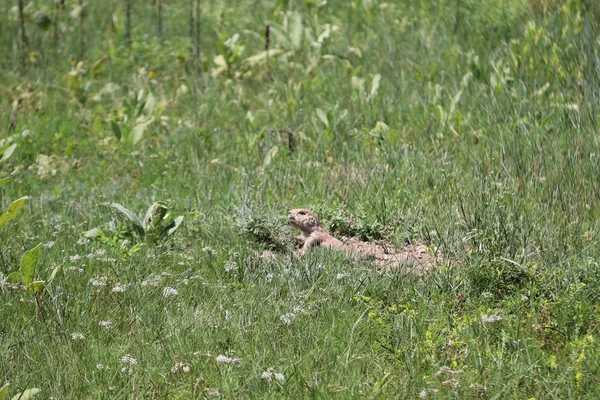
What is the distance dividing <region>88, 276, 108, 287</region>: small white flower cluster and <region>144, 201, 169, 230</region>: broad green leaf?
0.70 m

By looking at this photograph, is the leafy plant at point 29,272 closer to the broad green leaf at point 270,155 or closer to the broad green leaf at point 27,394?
the broad green leaf at point 27,394

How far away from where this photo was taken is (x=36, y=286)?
4391 mm

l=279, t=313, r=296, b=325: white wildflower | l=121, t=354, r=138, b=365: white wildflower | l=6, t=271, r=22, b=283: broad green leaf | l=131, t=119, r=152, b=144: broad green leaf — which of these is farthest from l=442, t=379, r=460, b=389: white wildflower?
l=131, t=119, r=152, b=144: broad green leaf

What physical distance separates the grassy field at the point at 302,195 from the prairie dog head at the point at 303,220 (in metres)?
0.18

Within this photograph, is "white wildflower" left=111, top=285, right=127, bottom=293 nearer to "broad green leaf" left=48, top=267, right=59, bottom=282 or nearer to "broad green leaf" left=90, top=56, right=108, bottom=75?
"broad green leaf" left=48, top=267, right=59, bottom=282

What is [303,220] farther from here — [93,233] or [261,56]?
[261,56]

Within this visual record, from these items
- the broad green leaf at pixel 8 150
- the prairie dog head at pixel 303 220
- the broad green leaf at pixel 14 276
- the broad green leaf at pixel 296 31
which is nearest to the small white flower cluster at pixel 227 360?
the broad green leaf at pixel 14 276

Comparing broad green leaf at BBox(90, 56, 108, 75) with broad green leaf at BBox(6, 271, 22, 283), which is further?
broad green leaf at BBox(90, 56, 108, 75)

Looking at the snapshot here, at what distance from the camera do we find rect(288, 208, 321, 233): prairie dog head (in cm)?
509

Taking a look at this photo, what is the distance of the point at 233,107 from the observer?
8094 millimetres

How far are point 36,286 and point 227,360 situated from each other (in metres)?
1.28

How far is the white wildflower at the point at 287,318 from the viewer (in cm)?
405

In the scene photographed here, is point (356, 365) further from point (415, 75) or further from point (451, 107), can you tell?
point (415, 75)

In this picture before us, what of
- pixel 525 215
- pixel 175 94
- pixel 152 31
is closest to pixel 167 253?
pixel 525 215
